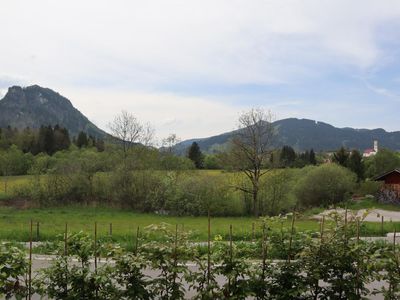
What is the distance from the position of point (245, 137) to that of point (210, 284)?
33.4m

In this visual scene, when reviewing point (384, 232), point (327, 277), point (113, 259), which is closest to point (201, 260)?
point (113, 259)

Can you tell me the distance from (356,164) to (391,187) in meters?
16.2

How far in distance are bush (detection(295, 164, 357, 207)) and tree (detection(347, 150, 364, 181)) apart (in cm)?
1917

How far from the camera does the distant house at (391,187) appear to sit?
51562 millimetres

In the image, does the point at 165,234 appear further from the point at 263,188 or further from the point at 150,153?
the point at 150,153

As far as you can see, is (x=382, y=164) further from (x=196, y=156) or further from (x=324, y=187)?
(x=196, y=156)

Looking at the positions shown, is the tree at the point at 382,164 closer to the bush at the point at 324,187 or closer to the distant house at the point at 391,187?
the distant house at the point at 391,187

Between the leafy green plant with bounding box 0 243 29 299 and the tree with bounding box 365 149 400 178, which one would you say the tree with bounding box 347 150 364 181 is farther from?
the leafy green plant with bounding box 0 243 29 299

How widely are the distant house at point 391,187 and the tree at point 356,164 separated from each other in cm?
1394

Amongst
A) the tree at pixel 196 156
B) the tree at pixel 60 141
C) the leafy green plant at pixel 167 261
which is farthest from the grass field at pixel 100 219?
the tree at pixel 60 141

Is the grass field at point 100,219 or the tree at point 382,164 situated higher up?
the tree at point 382,164

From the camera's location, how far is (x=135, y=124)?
163 feet

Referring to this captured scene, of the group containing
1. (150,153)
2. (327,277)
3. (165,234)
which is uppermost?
(150,153)

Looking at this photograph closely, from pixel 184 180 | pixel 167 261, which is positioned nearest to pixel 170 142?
pixel 184 180
